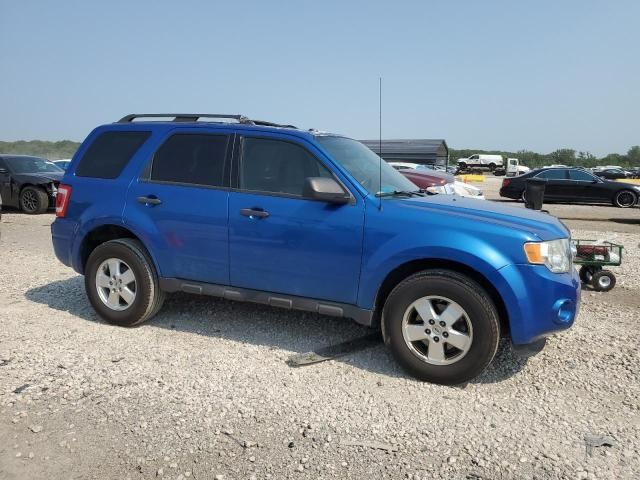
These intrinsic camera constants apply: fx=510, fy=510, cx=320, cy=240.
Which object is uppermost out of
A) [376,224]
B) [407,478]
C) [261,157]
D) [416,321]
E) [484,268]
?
[261,157]

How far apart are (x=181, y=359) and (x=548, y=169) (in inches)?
Result: 716

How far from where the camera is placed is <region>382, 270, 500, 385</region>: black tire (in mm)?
3461

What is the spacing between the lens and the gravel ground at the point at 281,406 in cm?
270

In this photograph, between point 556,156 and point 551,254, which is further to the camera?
point 556,156

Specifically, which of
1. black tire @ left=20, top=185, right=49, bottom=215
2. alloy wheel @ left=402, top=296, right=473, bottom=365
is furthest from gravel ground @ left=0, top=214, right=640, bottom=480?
black tire @ left=20, top=185, right=49, bottom=215

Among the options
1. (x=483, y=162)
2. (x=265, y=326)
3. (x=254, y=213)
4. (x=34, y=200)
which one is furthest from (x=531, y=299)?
(x=483, y=162)

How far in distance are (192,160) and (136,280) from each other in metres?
1.19

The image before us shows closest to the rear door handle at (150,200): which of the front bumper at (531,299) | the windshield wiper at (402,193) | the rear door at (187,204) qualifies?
the rear door at (187,204)

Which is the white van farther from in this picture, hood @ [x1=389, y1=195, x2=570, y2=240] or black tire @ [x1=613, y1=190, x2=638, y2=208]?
hood @ [x1=389, y1=195, x2=570, y2=240]

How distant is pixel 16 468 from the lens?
2611 mm

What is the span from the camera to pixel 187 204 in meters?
4.36

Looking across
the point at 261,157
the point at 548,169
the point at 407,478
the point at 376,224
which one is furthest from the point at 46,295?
the point at 548,169

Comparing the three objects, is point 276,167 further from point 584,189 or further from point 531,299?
point 584,189

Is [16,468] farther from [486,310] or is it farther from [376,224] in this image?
[486,310]
